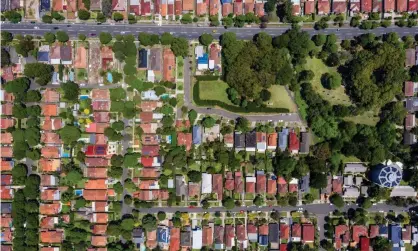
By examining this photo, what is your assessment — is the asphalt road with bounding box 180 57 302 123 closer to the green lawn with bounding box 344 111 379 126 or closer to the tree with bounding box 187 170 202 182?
the green lawn with bounding box 344 111 379 126

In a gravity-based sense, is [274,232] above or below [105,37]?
below

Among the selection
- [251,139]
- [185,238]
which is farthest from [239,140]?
[185,238]

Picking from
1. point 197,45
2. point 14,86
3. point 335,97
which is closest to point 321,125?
point 335,97

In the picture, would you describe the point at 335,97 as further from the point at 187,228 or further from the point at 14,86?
the point at 14,86

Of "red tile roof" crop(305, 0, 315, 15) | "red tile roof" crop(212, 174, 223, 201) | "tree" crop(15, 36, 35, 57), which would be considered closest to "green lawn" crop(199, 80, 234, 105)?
"red tile roof" crop(212, 174, 223, 201)

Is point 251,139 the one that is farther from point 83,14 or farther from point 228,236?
point 83,14

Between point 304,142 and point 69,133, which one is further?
point 304,142
